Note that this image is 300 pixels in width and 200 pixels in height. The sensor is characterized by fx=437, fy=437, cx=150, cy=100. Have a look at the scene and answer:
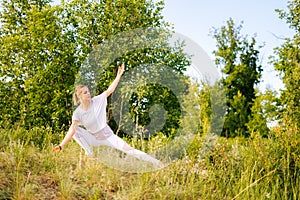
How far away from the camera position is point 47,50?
938 cm

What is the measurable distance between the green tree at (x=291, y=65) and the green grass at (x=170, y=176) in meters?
8.78

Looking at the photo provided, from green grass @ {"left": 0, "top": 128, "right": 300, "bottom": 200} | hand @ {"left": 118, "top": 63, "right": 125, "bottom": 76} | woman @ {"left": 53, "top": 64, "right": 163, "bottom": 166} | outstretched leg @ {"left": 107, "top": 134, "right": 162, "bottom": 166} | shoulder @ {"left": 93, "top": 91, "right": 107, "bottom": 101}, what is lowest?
green grass @ {"left": 0, "top": 128, "right": 300, "bottom": 200}

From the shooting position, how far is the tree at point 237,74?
15852mm

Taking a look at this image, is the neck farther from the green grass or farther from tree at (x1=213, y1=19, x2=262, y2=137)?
tree at (x1=213, y1=19, x2=262, y2=137)

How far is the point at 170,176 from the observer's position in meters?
4.78

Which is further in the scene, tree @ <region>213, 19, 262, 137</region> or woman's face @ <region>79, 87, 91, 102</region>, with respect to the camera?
tree @ <region>213, 19, 262, 137</region>

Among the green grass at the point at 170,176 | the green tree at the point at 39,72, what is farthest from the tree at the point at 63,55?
the green grass at the point at 170,176

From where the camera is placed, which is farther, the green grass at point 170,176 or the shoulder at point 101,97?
→ the green grass at point 170,176

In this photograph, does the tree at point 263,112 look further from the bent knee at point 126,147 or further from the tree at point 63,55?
the bent knee at point 126,147

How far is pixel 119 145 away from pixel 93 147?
32 cm

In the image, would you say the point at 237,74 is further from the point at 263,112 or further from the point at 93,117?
the point at 93,117

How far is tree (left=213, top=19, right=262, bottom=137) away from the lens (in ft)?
52.0

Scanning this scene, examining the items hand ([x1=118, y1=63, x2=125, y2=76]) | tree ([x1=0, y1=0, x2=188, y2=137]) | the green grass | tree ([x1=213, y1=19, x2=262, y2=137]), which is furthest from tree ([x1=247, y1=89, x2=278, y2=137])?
hand ([x1=118, y1=63, x2=125, y2=76])

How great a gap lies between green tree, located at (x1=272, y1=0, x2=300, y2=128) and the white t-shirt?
10639mm
